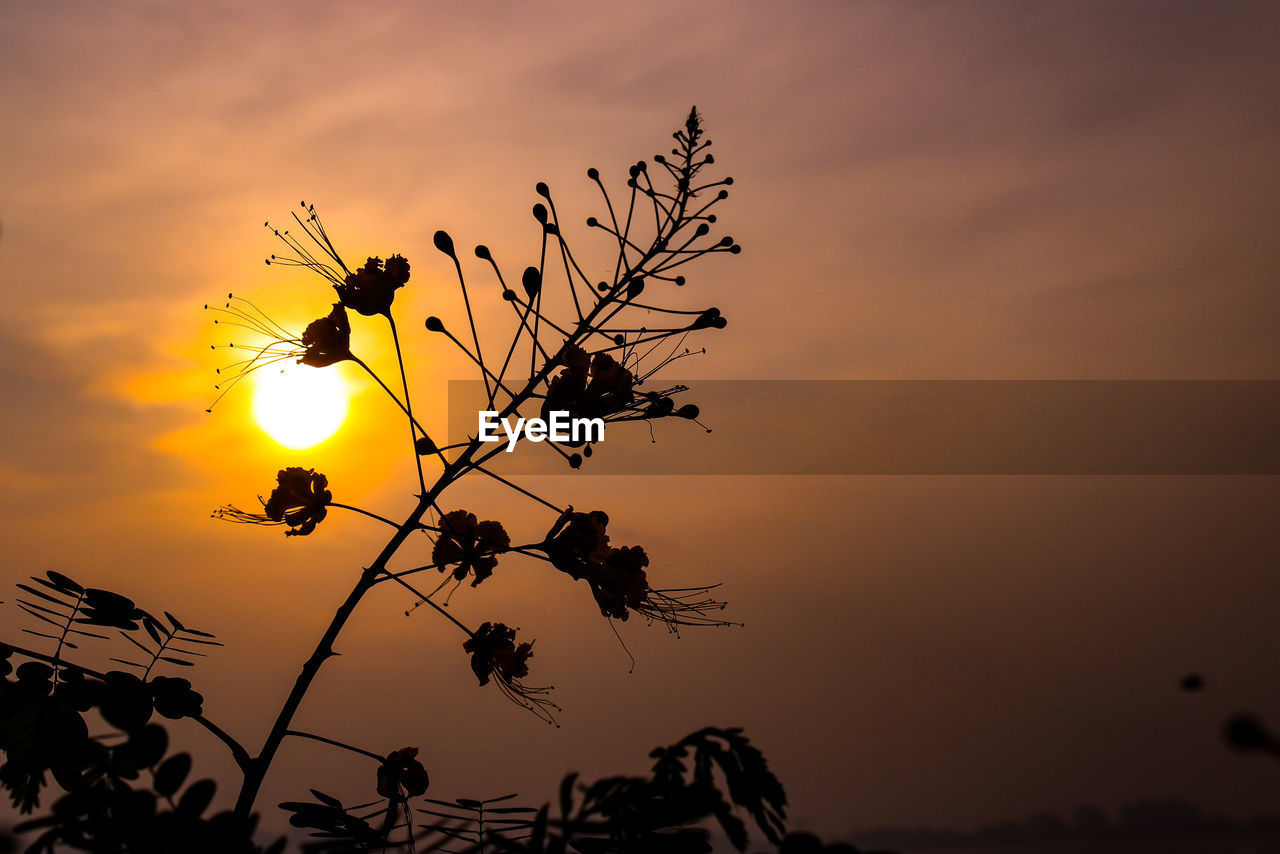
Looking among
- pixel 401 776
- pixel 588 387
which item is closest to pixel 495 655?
pixel 401 776

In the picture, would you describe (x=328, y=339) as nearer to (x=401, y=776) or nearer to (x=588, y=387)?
(x=588, y=387)

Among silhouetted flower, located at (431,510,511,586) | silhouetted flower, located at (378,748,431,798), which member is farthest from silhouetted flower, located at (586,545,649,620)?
silhouetted flower, located at (378,748,431,798)

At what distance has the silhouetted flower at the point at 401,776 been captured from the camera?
222 centimetres

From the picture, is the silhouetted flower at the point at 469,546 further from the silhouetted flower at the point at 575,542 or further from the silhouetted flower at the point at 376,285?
the silhouetted flower at the point at 376,285

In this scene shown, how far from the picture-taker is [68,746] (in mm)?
1453

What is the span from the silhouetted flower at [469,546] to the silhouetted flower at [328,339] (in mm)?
482

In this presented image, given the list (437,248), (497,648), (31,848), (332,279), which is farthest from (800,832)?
(332,279)

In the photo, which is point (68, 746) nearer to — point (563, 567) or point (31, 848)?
point (31, 848)

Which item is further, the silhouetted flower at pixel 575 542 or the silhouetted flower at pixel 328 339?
the silhouetted flower at pixel 328 339

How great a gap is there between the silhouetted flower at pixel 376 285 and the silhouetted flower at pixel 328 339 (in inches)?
1.8

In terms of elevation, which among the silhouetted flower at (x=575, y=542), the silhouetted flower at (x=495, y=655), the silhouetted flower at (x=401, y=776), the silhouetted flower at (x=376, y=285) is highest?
the silhouetted flower at (x=376, y=285)

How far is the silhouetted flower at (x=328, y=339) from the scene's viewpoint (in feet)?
7.50

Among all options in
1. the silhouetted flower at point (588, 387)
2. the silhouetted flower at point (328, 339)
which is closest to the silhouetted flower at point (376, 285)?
the silhouetted flower at point (328, 339)

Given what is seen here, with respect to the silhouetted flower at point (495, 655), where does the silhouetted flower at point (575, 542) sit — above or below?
above
